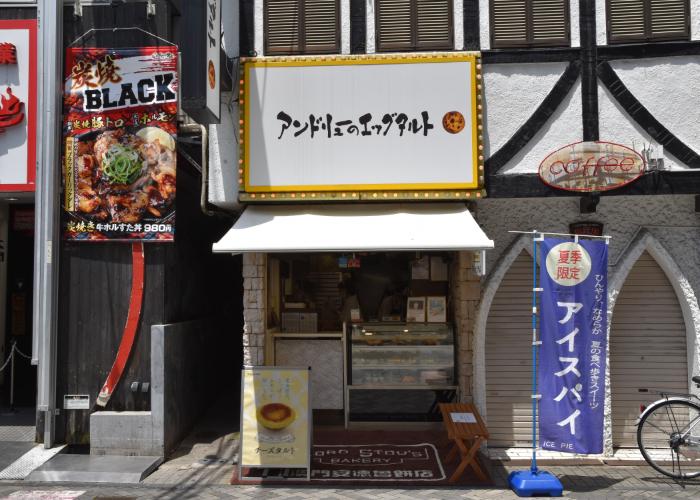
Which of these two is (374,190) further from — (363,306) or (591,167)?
(591,167)

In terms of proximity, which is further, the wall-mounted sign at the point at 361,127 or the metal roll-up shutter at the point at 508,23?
the metal roll-up shutter at the point at 508,23

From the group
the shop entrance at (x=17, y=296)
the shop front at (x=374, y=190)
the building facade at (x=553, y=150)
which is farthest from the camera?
the shop entrance at (x=17, y=296)

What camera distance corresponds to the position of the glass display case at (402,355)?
28.9 feet

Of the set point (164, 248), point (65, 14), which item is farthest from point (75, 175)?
point (65, 14)

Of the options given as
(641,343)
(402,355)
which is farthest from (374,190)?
(641,343)

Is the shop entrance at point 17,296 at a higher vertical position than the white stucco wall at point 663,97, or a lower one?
lower

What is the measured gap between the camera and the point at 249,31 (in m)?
8.19

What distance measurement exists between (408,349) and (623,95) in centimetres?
460

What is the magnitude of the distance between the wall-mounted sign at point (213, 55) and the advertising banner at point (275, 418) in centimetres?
332

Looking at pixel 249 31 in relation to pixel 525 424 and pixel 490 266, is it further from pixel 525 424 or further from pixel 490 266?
pixel 525 424

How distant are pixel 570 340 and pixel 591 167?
96.2 inches

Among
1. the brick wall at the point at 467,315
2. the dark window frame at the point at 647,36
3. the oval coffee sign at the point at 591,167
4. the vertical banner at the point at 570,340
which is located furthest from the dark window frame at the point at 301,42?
the vertical banner at the point at 570,340

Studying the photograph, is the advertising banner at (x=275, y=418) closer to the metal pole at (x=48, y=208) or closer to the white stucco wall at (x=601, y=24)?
the metal pole at (x=48, y=208)

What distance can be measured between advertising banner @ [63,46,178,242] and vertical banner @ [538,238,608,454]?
4998 millimetres
